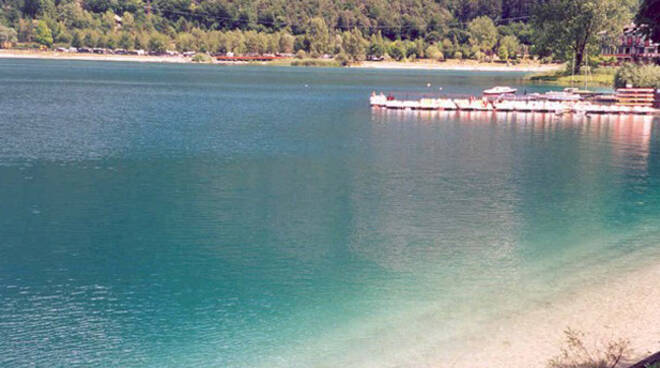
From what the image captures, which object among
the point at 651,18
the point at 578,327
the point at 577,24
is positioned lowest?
the point at 578,327

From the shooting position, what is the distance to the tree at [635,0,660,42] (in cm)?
7425

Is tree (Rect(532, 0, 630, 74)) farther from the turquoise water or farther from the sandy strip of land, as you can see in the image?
the sandy strip of land

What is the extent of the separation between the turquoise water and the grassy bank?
8149 centimetres

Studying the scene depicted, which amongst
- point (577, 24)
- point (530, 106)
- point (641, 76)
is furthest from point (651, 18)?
point (577, 24)

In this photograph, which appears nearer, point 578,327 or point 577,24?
point 578,327

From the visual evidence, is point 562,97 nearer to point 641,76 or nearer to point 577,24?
point 641,76

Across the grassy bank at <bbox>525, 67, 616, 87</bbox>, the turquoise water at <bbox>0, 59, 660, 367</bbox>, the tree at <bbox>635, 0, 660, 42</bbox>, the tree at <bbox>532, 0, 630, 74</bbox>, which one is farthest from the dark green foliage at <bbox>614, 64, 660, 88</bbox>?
the tree at <bbox>532, 0, 630, 74</bbox>

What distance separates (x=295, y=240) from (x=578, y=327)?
46.7 ft

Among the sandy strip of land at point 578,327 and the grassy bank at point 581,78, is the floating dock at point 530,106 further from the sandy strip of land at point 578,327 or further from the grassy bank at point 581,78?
the sandy strip of land at point 578,327

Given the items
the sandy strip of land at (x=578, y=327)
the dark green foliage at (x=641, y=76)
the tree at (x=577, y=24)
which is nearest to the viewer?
the sandy strip of land at (x=578, y=327)

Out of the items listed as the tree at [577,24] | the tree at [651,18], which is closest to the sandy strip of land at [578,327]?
the tree at [651,18]

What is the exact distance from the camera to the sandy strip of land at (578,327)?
70.4ft

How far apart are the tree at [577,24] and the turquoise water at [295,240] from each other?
91343 millimetres

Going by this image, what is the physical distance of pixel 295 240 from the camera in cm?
3362
